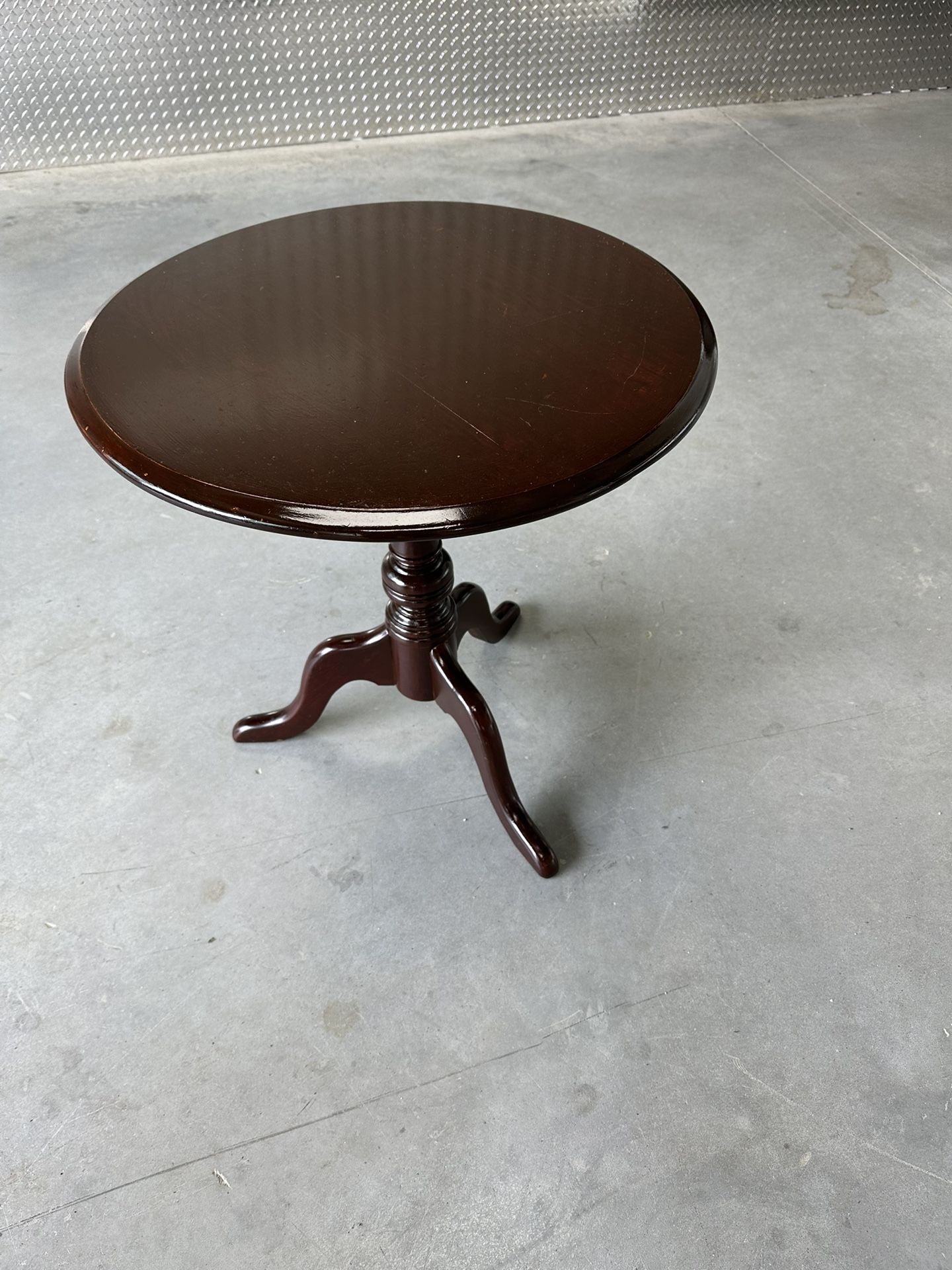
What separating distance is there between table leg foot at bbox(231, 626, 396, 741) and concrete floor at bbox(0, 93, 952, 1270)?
0.17ft

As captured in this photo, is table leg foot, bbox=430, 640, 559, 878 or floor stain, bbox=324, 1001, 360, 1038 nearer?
floor stain, bbox=324, 1001, 360, 1038

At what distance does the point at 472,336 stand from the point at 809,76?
434 cm

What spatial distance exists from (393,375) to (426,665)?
58 cm

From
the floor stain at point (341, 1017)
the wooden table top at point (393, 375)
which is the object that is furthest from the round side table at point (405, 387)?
the floor stain at point (341, 1017)

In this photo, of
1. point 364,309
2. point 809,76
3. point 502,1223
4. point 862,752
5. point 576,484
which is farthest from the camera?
point 809,76

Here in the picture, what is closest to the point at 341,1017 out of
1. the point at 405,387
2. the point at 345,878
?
the point at 345,878

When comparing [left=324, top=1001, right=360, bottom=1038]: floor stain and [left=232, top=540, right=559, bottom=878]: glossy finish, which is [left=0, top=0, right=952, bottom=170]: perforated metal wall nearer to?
[left=232, top=540, right=559, bottom=878]: glossy finish

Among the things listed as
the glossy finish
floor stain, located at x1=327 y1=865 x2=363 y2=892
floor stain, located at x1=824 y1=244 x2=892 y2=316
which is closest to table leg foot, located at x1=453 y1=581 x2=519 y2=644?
the glossy finish

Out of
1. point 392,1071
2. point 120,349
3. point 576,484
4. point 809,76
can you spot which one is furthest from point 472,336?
point 809,76

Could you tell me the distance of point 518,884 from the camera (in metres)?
1.67

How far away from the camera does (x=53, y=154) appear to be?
398cm

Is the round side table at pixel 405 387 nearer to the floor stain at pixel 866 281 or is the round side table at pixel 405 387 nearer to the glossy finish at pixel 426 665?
the glossy finish at pixel 426 665

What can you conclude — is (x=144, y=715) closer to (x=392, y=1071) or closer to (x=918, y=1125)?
(x=392, y=1071)

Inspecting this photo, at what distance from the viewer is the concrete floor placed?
133cm
